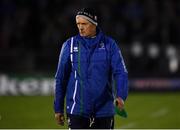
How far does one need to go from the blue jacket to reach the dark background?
1557 cm

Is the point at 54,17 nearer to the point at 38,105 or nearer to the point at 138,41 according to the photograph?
the point at 138,41

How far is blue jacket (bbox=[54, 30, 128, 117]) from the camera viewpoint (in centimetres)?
827

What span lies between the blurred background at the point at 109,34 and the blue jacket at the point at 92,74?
15.2 meters

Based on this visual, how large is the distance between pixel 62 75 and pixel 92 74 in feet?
1.30

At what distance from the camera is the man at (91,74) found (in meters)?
8.27

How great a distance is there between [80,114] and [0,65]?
53.7 ft

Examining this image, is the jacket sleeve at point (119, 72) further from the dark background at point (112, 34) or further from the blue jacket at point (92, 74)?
the dark background at point (112, 34)

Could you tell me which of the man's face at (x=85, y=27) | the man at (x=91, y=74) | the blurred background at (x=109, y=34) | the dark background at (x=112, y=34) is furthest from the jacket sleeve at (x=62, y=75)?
the dark background at (x=112, y=34)

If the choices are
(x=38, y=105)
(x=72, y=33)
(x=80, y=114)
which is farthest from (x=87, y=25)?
(x=72, y=33)

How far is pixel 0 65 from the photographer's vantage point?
24.5 meters

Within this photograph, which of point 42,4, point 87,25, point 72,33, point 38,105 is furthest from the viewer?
point 42,4

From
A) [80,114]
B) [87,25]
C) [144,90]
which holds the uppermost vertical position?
[87,25]

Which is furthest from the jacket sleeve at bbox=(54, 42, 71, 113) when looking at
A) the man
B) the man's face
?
the man's face

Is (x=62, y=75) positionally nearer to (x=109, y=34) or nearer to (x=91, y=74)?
(x=91, y=74)
